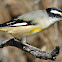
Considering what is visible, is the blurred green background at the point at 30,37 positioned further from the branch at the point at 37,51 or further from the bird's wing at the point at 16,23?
the bird's wing at the point at 16,23

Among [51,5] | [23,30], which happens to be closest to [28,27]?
[23,30]

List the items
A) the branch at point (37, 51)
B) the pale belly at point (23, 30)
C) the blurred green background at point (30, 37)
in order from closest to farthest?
the branch at point (37, 51), the pale belly at point (23, 30), the blurred green background at point (30, 37)

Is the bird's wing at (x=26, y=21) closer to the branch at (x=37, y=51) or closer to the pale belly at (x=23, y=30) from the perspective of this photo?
the pale belly at (x=23, y=30)

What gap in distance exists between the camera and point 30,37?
6633 mm

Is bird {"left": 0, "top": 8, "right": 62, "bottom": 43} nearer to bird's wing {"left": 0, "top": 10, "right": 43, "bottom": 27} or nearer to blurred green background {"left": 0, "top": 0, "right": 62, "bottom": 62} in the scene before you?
bird's wing {"left": 0, "top": 10, "right": 43, "bottom": 27}

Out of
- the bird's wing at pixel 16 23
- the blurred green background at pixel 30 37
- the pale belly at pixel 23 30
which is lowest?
the blurred green background at pixel 30 37

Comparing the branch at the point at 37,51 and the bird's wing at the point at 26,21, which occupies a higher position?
the bird's wing at the point at 26,21

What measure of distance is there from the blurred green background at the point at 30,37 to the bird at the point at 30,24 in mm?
2212

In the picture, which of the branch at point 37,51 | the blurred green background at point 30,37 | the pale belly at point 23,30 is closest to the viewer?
the branch at point 37,51

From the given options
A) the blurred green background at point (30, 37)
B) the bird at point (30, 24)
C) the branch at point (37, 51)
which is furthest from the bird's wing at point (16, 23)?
the blurred green background at point (30, 37)

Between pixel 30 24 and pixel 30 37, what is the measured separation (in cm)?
274

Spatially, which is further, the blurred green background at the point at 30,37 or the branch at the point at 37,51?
the blurred green background at the point at 30,37

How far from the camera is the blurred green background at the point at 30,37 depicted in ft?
20.4

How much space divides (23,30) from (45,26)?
1.27 feet
